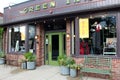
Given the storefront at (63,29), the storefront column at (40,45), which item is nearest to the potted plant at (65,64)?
the storefront at (63,29)

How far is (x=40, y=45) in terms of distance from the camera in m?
14.2

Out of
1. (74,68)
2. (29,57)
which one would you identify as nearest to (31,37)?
(29,57)

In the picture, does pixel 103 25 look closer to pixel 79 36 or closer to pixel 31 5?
pixel 79 36

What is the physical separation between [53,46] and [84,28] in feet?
11.8

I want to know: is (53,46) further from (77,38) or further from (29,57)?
(77,38)

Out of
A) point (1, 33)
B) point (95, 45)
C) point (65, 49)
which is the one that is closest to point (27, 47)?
point (65, 49)

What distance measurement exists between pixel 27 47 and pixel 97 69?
633 centimetres

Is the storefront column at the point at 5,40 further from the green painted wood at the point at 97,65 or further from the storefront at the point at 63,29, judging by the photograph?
the green painted wood at the point at 97,65

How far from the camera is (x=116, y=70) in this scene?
383 inches

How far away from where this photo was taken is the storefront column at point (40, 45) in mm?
14039

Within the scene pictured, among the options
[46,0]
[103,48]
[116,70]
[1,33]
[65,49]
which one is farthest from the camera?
[1,33]

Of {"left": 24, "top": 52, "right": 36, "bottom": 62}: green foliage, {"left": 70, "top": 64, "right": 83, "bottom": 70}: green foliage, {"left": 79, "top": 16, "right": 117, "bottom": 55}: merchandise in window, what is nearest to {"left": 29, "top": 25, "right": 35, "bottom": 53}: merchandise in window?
{"left": 24, "top": 52, "right": 36, "bottom": 62}: green foliage

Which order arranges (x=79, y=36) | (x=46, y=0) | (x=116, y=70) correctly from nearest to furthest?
1. (x=116, y=70)
2. (x=79, y=36)
3. (x=46, y=0)

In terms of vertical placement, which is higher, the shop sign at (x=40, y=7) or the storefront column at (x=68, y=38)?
the shop sign at (x=40, y=7)
